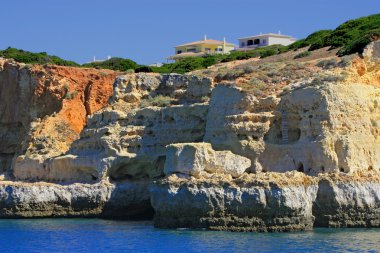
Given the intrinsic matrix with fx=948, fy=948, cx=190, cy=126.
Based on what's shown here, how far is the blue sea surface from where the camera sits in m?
27.1

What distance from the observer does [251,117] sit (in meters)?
33.3

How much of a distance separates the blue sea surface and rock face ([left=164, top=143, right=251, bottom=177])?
2.31 metres

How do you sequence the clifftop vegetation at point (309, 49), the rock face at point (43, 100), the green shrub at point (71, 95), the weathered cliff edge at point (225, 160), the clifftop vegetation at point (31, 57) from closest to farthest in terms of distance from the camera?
the weathered cliff edge at point (225, 160), the clifftop vegetation at point (309, 49), the rock face at point (43, 100), the green shrub at point (71, 95), the clifftop vegetation at point (31, 57)

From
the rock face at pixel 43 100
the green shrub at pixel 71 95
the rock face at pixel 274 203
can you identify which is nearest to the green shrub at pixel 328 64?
the rock face at pixel 274 203

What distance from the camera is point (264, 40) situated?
8744 cm

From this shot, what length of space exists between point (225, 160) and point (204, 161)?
2.39ft

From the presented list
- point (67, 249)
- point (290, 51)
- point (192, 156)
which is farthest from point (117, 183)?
point (290, 51)

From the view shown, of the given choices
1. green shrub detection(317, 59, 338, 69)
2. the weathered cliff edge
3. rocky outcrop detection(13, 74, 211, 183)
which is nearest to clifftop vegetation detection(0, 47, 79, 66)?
rocky outcrop detection(13, 74, 211, 183)

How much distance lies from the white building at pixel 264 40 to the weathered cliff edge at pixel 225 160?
46875 mm

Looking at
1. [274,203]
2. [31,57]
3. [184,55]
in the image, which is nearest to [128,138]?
[274,203]

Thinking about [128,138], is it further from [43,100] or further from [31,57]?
[31,57]

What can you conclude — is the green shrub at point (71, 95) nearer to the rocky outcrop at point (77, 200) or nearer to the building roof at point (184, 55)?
the rocky outcrop at point (77, 200)

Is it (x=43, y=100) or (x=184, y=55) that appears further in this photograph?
(x=184, y=55)

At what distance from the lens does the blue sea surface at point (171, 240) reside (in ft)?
88.9
